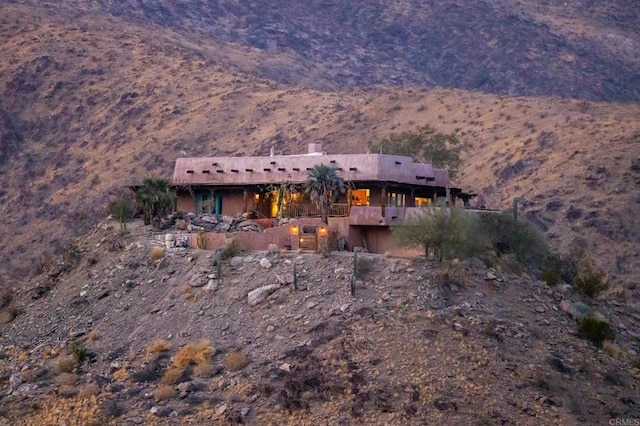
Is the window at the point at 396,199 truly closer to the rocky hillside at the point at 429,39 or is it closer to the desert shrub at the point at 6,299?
the desert shrub at the point at 6,299

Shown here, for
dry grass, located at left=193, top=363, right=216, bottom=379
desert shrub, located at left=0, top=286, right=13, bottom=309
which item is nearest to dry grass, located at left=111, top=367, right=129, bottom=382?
dry grass, located at left=193, top=363, right=216, bottom=379

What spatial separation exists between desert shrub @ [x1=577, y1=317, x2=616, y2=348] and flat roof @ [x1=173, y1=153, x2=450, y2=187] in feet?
40.5

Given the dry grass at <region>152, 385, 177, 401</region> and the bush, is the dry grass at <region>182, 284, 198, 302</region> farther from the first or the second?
the bush

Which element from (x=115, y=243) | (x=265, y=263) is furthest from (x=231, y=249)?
(x=115, y=243)

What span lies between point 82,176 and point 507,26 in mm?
75350

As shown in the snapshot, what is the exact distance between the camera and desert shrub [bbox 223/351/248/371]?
3531 cm

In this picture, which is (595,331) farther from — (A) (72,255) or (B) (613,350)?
(A) (72,255)

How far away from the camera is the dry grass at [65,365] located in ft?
123

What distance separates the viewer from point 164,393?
1375 inches

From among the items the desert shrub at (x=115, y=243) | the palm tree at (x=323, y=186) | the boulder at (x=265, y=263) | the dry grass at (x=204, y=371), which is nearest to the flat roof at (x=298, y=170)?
the palm tree at (x=323, y=186)

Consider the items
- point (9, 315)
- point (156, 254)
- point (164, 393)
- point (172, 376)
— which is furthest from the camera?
point (9, 315)

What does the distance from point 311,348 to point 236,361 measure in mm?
2453

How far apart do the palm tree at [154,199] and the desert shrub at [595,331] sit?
19.0 m

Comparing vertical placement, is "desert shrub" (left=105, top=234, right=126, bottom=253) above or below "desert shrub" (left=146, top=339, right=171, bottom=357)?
above
